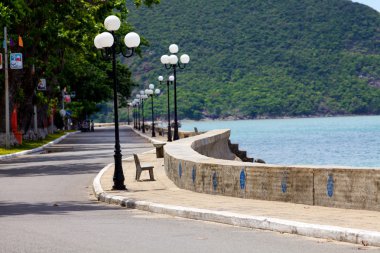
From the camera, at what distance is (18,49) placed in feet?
185

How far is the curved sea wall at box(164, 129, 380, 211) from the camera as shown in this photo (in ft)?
49.8

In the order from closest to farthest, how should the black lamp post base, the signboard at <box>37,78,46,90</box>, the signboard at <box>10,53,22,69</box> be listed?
the black lamp post base, the signboard at <box>10,53,22,69</box>, the signboard at <box>37,78,46,90</box>

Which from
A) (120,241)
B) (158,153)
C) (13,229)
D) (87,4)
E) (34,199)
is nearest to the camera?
(120,241)

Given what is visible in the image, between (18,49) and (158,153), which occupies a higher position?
(18,49)

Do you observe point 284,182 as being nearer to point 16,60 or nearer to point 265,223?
point 265,223

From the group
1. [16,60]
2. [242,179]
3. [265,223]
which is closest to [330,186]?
[265,223]

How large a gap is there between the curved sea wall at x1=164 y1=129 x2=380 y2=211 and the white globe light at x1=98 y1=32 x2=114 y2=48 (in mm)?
3285

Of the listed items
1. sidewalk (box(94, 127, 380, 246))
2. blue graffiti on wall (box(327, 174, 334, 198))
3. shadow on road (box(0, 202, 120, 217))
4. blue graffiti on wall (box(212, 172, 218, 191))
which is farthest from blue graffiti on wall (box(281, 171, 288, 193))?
shadow on road (box(0, 202, 120, 217))

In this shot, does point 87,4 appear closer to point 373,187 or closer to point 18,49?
point 18,49

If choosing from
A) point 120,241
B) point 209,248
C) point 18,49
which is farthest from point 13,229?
point 18,49

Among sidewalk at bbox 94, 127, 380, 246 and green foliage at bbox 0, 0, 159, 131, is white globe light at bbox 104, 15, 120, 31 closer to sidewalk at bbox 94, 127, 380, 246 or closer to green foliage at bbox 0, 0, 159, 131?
sidewalk at bbox 94, 127, 380, 246

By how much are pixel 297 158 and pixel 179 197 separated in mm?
69767

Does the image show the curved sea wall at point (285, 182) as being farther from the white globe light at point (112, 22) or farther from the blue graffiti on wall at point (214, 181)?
the white globe light at point (112, 22)

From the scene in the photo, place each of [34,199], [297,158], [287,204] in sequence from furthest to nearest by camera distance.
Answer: [297,158] < [34,199] < [287,204]
